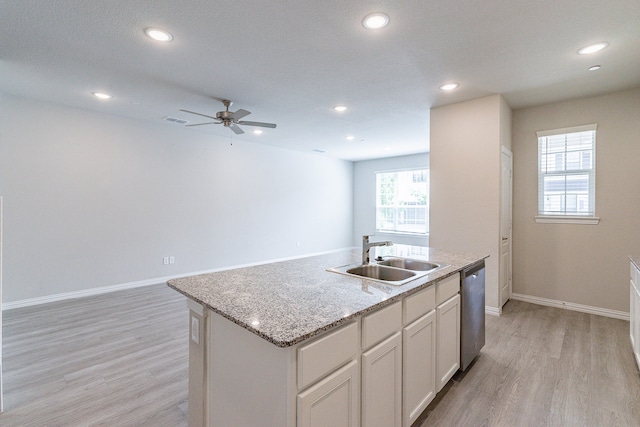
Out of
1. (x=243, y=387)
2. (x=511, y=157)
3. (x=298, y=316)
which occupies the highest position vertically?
(x=511, y=157)

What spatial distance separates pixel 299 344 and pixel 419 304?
3.12ft

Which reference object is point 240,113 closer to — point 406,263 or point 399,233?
point 406,263

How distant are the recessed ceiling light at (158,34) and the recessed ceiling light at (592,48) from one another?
3.55m

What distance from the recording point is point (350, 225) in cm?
902

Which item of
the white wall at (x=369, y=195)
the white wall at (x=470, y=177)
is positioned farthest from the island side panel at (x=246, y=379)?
the white wall at (x=369, y=195)

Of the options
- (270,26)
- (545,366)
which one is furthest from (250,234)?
(545,366)

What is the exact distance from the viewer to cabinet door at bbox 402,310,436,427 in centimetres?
166

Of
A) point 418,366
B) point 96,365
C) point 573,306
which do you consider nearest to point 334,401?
point 418,366

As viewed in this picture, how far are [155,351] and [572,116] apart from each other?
218 inches

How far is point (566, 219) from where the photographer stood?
153 inches

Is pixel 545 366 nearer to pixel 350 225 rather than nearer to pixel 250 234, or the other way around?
pixel 250 234

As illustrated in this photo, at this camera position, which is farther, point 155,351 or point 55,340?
point 55,340

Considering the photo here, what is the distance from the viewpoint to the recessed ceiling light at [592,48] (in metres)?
2.54

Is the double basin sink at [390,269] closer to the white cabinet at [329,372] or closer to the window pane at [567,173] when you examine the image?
the white cabinet at [329,372]
